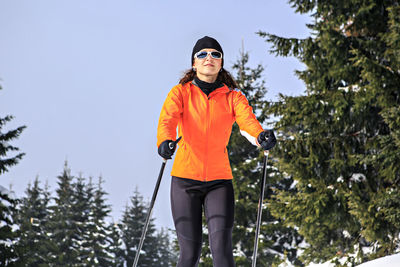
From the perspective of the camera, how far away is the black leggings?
3436mm

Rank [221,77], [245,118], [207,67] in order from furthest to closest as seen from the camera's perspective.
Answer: [221,77]
[207,67]
[245,118]

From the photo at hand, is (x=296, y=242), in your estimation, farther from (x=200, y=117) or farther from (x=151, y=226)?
(x=151, y=226)

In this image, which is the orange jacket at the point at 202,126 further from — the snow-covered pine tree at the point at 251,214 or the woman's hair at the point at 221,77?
the snow-covered pine tree at the point at 251,214

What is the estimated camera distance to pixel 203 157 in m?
3.62

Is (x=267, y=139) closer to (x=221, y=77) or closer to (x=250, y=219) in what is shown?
(x=221, y=77)

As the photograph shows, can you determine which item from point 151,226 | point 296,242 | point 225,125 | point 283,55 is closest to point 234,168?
point 296,242

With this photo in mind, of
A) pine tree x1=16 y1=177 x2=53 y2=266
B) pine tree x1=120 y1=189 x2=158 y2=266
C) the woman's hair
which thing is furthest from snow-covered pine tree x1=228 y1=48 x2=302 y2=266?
pine tree x1=120 y1=189 x2=158 y2=266

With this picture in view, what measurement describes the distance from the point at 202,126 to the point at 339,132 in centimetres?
837

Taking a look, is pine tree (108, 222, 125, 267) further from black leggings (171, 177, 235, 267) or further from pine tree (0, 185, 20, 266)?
black leggings (171, 177, 235, 267)

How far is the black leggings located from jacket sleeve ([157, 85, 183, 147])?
390 millimetres

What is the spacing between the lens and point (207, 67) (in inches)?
150

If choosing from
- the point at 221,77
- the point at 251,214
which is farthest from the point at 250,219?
the point at 221,77

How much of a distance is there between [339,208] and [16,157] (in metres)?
12.6

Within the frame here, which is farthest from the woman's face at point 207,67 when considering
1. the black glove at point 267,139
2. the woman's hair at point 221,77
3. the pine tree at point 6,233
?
the pine tree at point 6,233
